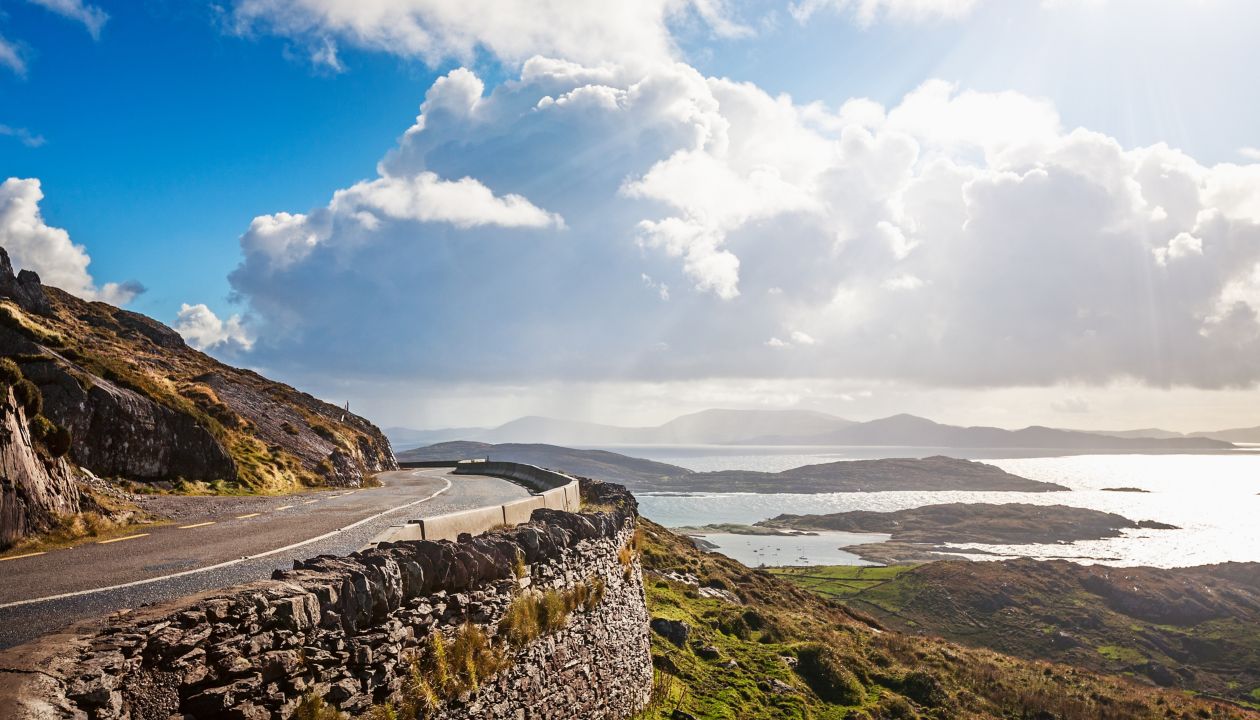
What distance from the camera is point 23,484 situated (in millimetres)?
12992

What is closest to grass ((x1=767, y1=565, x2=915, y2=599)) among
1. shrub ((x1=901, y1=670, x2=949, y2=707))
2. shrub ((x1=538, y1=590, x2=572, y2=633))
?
shrub ((x1=901, y1=670, x2=949, y2=707))

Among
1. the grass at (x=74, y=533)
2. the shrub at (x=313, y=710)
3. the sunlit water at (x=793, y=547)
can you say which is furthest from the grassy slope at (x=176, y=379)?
the sunlit water at (x=793, y=547)

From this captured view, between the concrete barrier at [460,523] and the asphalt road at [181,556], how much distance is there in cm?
267

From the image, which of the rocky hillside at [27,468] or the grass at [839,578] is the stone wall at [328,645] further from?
the grass at [839,578]

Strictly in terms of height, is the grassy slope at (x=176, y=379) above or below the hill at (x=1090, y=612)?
above

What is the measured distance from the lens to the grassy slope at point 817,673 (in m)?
22.3

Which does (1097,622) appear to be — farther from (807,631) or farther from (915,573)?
(807,631)

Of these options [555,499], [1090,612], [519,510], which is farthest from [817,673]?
[1090,612]

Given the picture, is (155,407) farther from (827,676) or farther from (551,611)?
(827,676)

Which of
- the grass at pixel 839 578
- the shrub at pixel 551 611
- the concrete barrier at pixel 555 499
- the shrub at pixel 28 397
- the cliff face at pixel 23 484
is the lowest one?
the grass at pixel 839 578

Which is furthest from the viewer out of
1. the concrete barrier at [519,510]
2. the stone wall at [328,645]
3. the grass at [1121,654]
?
the grass at [1121,654]

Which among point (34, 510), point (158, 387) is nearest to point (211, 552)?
point (34, 510)

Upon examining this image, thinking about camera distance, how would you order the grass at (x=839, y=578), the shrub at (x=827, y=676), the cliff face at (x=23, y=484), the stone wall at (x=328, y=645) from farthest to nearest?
the grass at (x=839, y=578) → the shrub at (x=827, y=676) → the cliff face at (x=23, y=484) → the stone wall at (x=328, y=645)

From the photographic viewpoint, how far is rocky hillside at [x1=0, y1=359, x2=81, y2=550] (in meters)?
12.5
